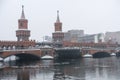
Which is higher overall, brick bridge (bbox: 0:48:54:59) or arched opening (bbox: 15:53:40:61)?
brick bridge (bbox: 0:48:54:59)

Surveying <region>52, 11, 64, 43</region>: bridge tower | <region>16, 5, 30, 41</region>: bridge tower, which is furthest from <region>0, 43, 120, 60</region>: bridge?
<region>52, 11, 64, 43</region>: bridge tower

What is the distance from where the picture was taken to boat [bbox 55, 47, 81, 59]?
10061 centimetres

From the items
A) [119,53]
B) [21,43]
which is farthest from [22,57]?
[119,53]

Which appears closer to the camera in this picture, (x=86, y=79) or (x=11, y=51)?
(x=86, y=79)

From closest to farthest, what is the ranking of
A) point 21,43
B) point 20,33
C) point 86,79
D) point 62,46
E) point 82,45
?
point 86,79
point 21,43
point 20,33
point 62,46
point 82,45

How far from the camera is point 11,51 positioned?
8094cm

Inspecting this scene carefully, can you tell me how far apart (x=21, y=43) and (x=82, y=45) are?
2954 cm

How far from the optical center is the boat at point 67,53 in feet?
330

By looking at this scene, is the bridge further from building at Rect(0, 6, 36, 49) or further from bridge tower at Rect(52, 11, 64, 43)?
bridge tower at Rect(52, 11, 64, 43)

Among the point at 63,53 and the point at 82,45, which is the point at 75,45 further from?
the point at 63,53

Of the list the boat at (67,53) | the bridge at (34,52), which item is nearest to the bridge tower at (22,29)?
the bridge at (34,52)

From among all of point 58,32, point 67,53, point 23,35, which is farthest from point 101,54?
point 23,35

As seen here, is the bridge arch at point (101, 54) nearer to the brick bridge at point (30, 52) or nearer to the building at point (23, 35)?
the brick bridge at point (30, 52)

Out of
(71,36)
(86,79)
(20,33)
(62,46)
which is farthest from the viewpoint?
(71,36)
